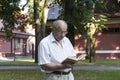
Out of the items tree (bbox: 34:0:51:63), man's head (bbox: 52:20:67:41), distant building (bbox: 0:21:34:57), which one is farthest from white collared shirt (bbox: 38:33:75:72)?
distant building (bbox: 0:21:34:57)

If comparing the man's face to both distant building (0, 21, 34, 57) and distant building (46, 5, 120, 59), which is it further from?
distant building (0, 21, 34, 57)

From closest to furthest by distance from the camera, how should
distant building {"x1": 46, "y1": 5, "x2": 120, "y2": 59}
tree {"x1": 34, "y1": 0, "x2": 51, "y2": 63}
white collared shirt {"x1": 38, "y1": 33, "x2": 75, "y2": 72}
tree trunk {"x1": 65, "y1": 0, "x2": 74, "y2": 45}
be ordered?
1. white collared shirt {"x1": 38, "y1": 33, "x2": 75, "y2": 72}
2. tree trunk {"x1": 65, "y1": 0, "x2": 74, "y2": 45}
3. tree {"x1": 34, "y1": 0, "x2": 51, "y2": 63}
4. distant building {"x1": 46, "y1": 5, "x2": 120, "y2": 59}

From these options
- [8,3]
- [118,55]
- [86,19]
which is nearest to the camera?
[86,19]

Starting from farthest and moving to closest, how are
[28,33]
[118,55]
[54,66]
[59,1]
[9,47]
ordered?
[28,33] < [9,47] < [118,55] < [59,1] < [54,66]

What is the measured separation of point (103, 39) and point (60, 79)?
3857cm

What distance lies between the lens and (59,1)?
22297mm

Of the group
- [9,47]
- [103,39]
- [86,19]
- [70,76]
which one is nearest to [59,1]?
[86,19]

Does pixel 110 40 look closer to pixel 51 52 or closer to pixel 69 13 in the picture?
pixel 69 13

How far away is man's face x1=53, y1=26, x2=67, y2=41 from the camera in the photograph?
593 cm

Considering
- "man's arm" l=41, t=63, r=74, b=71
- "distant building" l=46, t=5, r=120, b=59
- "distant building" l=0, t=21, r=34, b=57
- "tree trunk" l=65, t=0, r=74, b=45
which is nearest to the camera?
"man's arm" l=41, t=63, r=74, b=71

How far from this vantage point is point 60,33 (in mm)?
5961

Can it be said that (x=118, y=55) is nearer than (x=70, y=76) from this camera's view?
No

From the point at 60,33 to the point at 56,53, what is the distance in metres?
0.33

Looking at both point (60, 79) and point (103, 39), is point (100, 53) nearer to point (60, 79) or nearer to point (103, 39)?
point (103, 39)
